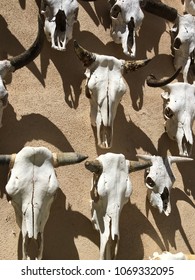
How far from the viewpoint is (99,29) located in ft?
12.9

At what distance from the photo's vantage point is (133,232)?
3.54m

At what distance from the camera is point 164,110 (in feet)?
12.8

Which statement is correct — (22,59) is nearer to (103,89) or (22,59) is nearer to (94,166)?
(103,89)

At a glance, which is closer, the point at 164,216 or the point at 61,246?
the point at 61,246

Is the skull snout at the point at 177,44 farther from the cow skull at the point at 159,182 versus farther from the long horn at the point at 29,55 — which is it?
the long horn at the point at 29,55

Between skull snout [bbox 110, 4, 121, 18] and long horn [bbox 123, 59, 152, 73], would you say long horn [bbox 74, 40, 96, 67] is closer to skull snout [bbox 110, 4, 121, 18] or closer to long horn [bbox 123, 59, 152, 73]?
long horn [bbox 123, 59, 152, 73]

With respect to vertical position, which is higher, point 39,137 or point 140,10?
point 140,10

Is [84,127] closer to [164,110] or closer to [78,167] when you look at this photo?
[78,167]

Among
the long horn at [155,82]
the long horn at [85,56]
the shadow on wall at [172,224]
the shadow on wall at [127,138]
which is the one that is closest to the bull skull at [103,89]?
the long horn at [85,56]
